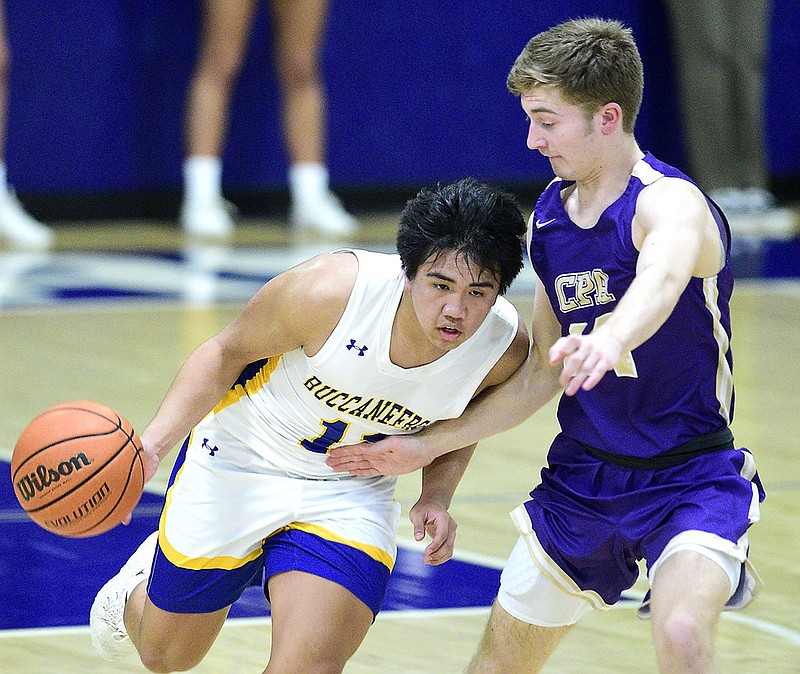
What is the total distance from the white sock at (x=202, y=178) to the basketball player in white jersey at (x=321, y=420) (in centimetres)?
720

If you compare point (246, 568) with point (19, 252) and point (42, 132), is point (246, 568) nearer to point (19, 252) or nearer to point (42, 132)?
point (19, 252)

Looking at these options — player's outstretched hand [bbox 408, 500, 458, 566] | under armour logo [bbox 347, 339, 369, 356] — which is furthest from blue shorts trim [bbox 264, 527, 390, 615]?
under armour logo [bbox 347, 339, 369, 356]

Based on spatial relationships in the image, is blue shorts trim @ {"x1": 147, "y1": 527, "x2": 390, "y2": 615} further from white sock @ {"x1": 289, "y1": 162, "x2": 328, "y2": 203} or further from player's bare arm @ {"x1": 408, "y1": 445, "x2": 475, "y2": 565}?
white sock @ {"x1": 289, "y1": 162, "x2": 328, "y2": 203}

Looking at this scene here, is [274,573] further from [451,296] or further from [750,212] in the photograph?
[750,212]

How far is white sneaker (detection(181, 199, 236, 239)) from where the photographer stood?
11.1m

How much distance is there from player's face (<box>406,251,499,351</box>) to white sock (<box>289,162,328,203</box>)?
308 inches

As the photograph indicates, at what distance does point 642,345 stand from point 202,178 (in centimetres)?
791

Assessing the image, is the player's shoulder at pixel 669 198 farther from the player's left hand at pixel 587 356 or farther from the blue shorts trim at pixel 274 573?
the blue shorts trim at pixel 274 573

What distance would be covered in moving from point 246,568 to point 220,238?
7481 millimetres

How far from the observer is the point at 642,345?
3342mm

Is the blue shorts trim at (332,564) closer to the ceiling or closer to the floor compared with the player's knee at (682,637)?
closer to the floor

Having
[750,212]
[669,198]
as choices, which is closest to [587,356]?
[669,198]

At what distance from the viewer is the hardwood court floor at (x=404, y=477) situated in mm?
4000

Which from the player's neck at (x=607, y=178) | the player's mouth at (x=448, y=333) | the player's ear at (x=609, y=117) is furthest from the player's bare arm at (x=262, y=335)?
the player's ear at (x=609, y=117)
